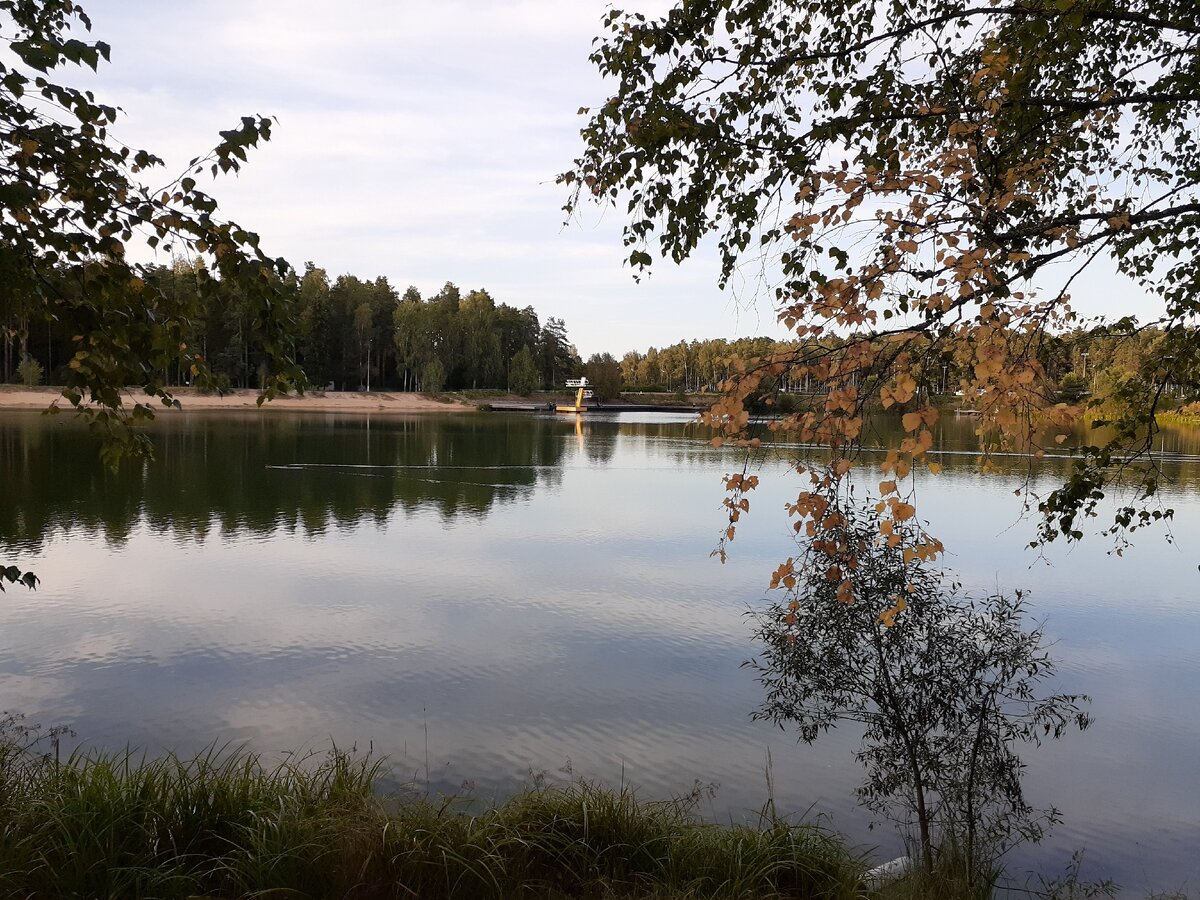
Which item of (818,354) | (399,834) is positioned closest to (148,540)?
(399,834)

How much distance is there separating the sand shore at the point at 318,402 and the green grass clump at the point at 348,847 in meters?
64.5

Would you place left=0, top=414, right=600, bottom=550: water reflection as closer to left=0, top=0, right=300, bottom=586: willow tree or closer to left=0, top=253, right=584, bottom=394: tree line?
left=0, top=0, right=300, bottom=586: willow tree

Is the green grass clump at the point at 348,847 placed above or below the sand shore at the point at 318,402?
below

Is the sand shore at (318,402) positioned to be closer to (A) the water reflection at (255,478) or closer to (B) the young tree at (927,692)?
(A) the water reflection at (255,478)

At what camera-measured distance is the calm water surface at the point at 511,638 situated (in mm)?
8352

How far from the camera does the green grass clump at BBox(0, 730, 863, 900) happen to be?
13.5 feet

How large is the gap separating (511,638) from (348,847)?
27.3 ft

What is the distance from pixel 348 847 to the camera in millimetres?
4414

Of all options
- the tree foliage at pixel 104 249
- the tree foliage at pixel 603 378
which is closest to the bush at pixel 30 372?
the tree foliage at pixel 603 378

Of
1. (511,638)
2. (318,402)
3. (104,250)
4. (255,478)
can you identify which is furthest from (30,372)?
(104,250)

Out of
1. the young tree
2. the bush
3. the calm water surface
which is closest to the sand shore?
the bush

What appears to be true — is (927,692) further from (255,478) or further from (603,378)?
(603,378)

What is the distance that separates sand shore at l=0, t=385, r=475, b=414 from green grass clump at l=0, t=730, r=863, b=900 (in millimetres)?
64542

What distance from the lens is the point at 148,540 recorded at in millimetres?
18828
